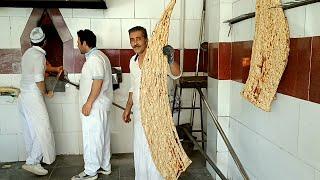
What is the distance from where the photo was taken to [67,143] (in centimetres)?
396

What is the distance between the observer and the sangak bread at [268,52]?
1.83 m

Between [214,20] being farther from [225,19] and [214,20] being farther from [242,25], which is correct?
[242,25]

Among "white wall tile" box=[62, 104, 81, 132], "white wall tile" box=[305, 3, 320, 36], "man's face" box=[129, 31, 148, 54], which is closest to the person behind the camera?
"white wall tile" box=[305, 3, 320, 36]

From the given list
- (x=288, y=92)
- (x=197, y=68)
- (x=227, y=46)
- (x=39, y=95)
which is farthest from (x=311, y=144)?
(x=39, y=95)

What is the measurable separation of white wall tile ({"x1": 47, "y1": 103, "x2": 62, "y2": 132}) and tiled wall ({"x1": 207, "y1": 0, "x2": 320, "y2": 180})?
190 centimetres

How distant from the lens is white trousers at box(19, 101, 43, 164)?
11.2 ft

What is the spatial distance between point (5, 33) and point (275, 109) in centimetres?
315

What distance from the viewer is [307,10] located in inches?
66.7

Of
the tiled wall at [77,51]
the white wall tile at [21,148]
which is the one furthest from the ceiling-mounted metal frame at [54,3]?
the white wall tile at [21,148]

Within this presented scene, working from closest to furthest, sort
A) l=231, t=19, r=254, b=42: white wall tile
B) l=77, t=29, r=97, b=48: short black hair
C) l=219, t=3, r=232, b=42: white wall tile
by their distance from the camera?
l=231, t=19, r=254, b=42: white wall tile → l=219, t=3, r=232, b=42: white wall tile → l=77, t=29, r=97, b=48: short black hair

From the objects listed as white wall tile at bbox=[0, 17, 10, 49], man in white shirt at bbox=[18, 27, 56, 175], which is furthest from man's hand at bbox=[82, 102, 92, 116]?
white wall tile at bbox=[0, 17, 10, 49]

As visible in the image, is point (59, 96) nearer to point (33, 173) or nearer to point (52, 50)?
point (52, 50)

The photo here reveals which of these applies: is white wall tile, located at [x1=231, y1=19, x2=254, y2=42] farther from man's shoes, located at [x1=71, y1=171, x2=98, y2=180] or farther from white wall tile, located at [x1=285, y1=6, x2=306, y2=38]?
man's shoes, located at [x1=71, y1=171, x2=98, y2=180]

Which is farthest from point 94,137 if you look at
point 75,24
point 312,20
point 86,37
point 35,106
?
point 312,20
